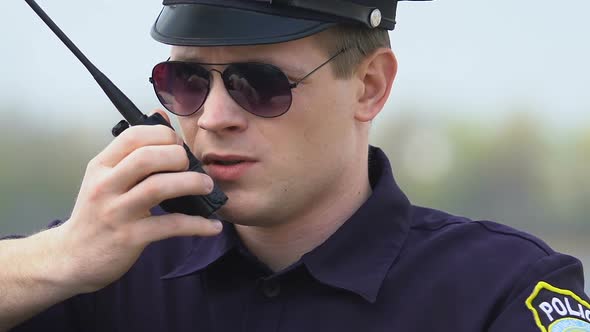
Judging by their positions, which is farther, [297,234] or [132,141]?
[297,234]

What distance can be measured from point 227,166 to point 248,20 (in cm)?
29

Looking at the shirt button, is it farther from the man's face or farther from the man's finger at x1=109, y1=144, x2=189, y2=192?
the man's finger at x1=109, y1=144, x2=189, y2=192

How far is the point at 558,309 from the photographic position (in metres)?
2.13

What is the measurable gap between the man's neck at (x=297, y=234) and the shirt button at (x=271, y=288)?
0.28ft

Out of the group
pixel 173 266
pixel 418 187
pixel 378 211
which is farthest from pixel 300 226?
pixel 418 187

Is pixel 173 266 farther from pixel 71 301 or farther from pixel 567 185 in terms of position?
pixel 567 185

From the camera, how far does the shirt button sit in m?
2.26

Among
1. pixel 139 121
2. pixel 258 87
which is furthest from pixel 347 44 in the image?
pixel 139 121

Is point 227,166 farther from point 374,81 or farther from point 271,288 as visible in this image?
point 374,81

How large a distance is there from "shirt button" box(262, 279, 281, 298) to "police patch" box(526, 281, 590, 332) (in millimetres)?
512

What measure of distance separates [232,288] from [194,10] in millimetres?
603

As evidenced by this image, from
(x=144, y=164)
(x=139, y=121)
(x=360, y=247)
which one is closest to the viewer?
(x=144, y=164)

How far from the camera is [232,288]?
2.34m

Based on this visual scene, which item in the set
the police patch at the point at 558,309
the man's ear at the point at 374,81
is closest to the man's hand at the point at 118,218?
the man's ear at the point at 374,81
